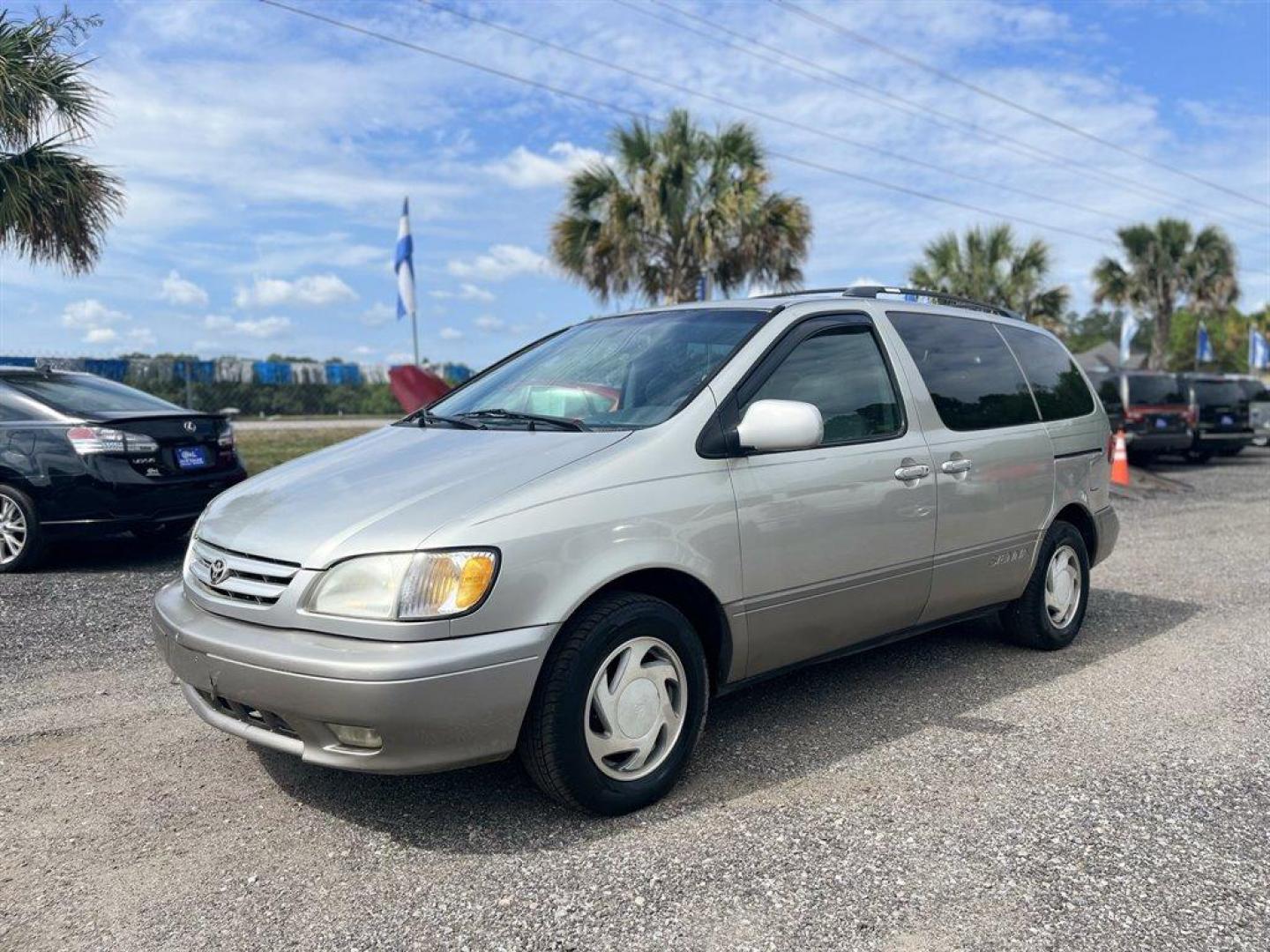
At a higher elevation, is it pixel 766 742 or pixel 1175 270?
pixel 1175 270

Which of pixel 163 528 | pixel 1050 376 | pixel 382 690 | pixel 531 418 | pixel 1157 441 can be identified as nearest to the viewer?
pixel 382 690

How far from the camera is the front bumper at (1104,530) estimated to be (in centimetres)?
548

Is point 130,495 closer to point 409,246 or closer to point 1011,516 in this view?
point 1011,516

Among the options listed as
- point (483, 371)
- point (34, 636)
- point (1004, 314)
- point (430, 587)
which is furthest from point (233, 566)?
point (1004, 314)

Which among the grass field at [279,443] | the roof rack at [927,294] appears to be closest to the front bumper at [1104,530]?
the roof rack at [927,294]

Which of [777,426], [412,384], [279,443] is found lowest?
[279,443]

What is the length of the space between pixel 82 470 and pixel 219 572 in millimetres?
4385

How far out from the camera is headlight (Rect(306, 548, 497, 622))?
9.29 feet

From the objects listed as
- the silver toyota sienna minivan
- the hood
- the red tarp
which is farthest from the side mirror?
the red tarp

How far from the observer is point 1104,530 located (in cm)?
555

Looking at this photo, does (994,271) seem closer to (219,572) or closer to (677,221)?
(677,221)

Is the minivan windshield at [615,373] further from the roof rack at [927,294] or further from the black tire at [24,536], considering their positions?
the black tire at [24,536]

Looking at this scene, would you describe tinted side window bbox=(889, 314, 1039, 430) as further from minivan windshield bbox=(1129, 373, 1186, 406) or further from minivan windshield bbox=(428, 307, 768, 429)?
minivan windshield bbox=(1129, 373, 1186, 406)

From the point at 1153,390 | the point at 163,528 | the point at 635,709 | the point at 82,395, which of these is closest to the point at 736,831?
the point at 635,709
